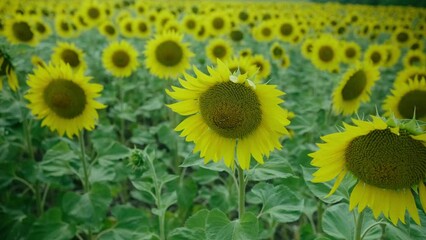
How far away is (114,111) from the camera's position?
426 cm

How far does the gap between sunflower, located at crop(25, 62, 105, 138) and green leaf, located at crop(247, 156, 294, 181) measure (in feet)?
3.85

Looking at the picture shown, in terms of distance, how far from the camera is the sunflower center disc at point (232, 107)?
1618 millimetres

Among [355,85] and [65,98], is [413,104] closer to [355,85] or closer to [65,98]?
[355,85]

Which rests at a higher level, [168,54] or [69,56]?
[168,54]

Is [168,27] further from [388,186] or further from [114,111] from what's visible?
[388,186]

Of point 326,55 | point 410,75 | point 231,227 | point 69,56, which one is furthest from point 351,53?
point 231,227

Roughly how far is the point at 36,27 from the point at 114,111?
8.54 ft

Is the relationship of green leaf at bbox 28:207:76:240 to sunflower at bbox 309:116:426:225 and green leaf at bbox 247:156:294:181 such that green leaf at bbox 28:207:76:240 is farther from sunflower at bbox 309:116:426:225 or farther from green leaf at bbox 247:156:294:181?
sunflower at bbox 309:116:426:225

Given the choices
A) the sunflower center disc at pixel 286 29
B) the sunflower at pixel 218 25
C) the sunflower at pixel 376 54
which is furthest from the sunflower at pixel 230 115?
the sunflower center disc at pixel 286 29

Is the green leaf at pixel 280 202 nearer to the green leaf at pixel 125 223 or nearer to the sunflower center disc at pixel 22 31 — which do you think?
the green leaf at pixel 125 223

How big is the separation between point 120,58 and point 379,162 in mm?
3617

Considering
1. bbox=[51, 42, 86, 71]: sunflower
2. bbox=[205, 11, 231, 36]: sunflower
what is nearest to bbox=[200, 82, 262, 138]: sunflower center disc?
bbox=[51, 42, 86, 71]: sunflower

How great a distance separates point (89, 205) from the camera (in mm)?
2475

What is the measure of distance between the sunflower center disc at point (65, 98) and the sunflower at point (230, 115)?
113 cm
